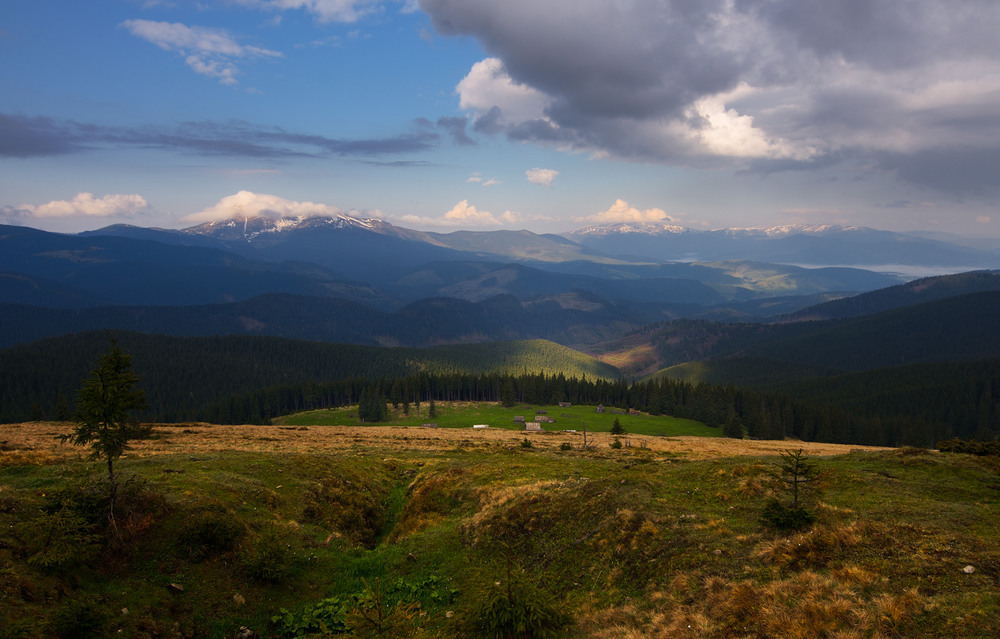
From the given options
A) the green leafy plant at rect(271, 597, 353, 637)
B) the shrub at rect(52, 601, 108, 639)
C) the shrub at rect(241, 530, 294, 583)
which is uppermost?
the shrub at rect(52, 601, 108, 639)

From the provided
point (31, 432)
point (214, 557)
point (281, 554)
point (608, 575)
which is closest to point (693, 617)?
point (608, 575)

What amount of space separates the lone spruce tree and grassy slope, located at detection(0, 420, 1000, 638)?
3.24 m

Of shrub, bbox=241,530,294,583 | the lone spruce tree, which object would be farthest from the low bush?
the lone spruce tree

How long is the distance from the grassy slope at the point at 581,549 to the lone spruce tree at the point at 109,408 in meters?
3.24

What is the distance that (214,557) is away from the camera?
68.0ft

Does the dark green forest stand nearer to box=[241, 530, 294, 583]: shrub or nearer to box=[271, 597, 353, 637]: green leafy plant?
box=[241, 530, 294, 583]: shrub

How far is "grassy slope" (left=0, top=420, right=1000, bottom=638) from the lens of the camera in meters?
13.6

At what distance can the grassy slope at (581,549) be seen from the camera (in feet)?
44.8

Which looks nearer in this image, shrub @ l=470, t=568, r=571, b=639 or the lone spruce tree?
shrub @ l=470, t=568, r=571, b=639

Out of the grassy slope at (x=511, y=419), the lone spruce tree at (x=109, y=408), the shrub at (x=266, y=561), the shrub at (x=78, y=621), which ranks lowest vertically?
the grassy slope at (x=511, y=419)

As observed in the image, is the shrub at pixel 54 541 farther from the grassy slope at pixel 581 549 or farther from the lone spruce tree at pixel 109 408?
the lone spruce tree at pixel 109 408

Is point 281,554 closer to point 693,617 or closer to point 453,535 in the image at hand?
point 453,535

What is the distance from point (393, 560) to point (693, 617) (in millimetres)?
15651

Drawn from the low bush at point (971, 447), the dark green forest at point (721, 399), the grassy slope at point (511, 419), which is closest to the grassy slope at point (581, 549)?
the low bush at point (971, 447)
